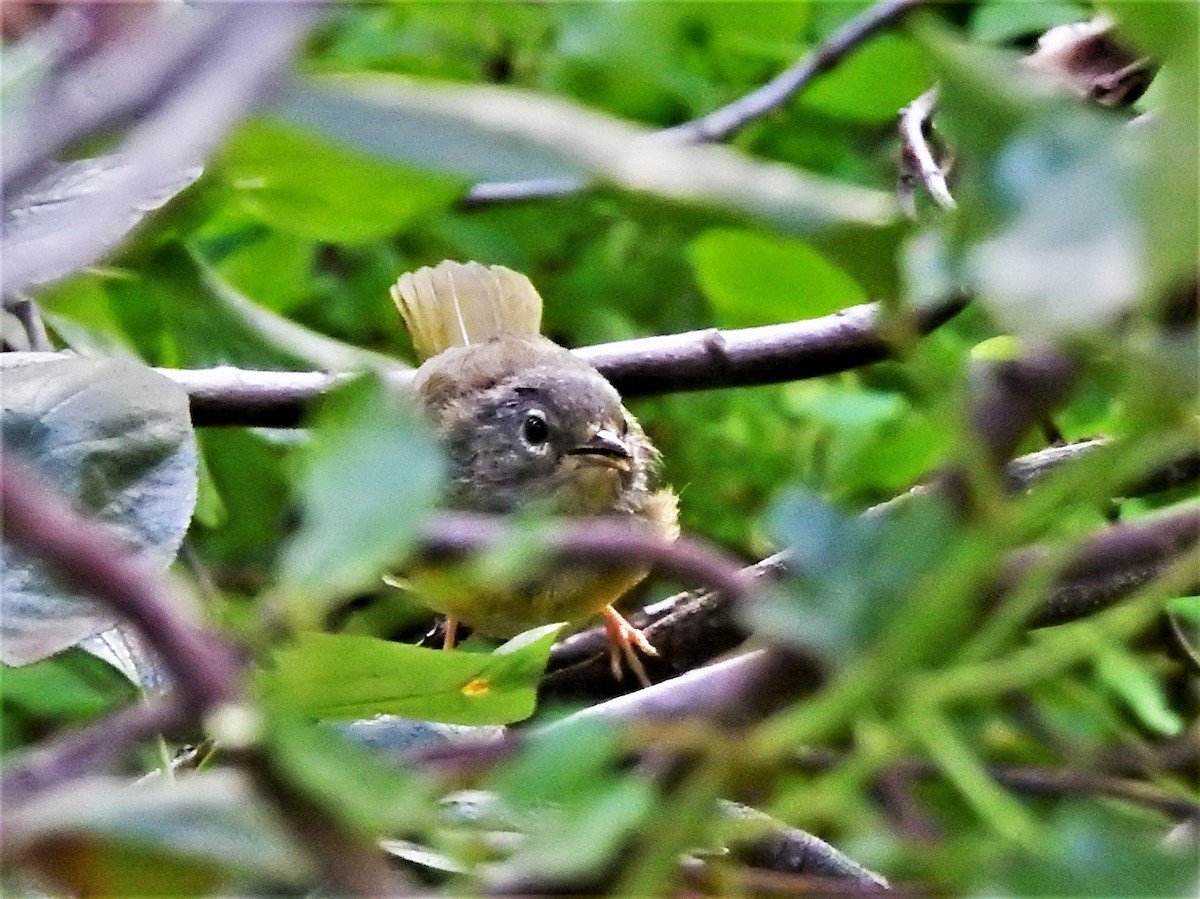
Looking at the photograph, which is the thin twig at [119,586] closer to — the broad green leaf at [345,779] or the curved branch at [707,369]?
the broad green leaf at [345,779]

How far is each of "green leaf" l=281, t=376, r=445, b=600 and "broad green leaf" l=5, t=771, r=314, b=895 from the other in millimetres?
42

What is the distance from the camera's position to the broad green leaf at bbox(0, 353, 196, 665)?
0.57 meters

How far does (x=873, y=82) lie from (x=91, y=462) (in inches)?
42.3

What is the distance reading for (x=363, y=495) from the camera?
11.6 inches

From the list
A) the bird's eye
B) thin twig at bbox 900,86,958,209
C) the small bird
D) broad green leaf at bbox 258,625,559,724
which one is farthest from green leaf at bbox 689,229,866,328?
the bird's eye

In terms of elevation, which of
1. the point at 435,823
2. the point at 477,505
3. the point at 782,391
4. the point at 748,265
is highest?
the point at 435,823

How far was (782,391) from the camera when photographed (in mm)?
1817

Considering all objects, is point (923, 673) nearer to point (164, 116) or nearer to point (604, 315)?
point (164, 116)

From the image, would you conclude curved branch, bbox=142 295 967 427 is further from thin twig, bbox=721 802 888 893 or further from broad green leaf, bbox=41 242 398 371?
thin twig, bbox=721 802 888 893

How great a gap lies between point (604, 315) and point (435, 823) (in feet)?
5.49

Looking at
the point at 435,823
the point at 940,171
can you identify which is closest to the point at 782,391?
the point at 940,171

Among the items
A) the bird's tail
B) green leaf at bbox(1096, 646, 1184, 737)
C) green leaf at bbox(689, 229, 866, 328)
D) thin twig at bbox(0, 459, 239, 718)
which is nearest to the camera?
thin twig at bbox(0, 459, 239, 718)

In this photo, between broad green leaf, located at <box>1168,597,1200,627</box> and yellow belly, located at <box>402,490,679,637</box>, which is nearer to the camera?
broad green leaf, located at <box>1168,597,1200,627</box>

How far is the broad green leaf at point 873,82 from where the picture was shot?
4.83 ft
